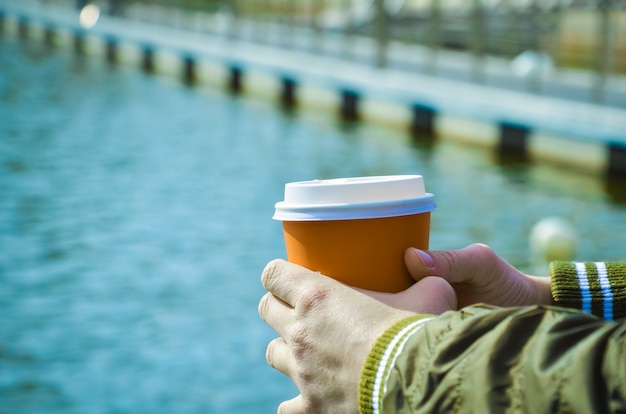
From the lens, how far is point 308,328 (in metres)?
1.37

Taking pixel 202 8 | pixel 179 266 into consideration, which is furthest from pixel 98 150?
pixel 202 8

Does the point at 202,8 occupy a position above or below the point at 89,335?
above

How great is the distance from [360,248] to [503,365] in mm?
379

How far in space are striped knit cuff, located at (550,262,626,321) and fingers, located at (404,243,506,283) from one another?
99mm

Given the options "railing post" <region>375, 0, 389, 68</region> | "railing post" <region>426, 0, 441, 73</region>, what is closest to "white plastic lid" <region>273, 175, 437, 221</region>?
"railing post" <region>426, 0, 441, 73</region>

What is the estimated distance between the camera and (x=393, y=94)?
15180 millimetres

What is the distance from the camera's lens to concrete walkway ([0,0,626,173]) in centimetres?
1150

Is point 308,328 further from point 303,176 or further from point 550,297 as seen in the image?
point 303,176

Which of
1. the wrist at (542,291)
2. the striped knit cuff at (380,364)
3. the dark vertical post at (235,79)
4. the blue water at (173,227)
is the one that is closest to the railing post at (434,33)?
the blue water at (173,227)

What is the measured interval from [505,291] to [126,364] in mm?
4792

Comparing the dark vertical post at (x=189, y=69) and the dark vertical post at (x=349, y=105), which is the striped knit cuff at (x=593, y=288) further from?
the dark vertical post at (x=189, y=69)

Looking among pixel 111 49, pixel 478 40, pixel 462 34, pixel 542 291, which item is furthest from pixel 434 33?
pixel 542 291

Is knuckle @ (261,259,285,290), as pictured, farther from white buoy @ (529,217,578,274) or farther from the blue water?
white buoy @ (529,217,578,274)

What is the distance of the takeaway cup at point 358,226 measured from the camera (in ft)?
4.72
